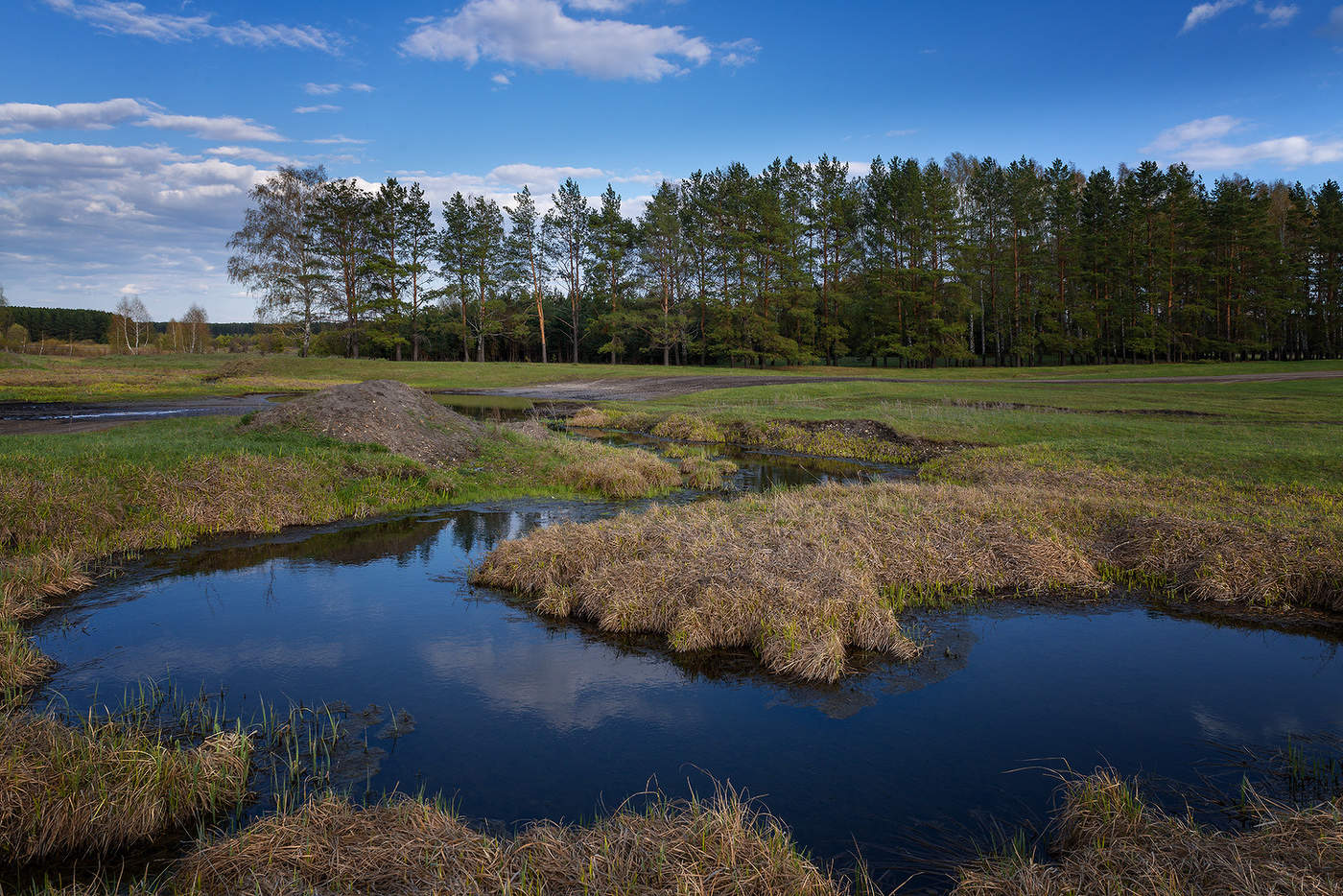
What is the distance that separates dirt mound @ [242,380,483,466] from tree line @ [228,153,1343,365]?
4430 cm

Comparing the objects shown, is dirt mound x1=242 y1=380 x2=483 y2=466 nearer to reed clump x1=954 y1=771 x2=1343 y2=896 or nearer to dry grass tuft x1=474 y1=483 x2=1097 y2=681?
dry grass tuft x1=474 y1=483 x2=1097 y2=681

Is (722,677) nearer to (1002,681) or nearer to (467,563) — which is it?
(1002,681)

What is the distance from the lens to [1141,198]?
2373 inches

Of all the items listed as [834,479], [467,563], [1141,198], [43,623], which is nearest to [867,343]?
[1141,198]

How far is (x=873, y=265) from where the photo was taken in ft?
224

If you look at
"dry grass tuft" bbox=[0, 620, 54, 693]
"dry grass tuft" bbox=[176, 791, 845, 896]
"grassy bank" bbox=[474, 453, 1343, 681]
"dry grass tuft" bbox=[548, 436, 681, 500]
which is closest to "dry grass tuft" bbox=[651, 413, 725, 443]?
"dry grass tuft" bbox=[548, 436, 681, 500]

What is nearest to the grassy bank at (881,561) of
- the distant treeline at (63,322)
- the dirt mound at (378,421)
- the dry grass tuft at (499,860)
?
the dry grass tuft at (499,860)

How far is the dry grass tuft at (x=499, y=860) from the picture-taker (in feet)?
13.2

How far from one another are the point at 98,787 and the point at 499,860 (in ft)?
9.77

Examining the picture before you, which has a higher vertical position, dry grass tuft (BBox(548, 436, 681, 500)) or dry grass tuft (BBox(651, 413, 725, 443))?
dry grass tuft (BBox(651, 413, 725, 443))

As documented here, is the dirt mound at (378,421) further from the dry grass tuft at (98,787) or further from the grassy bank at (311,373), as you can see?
the grassy bank at (311,373)

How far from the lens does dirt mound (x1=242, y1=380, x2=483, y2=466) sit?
18.1m

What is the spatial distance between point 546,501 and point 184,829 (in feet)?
37.2

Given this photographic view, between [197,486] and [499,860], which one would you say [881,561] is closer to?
[499,860]
